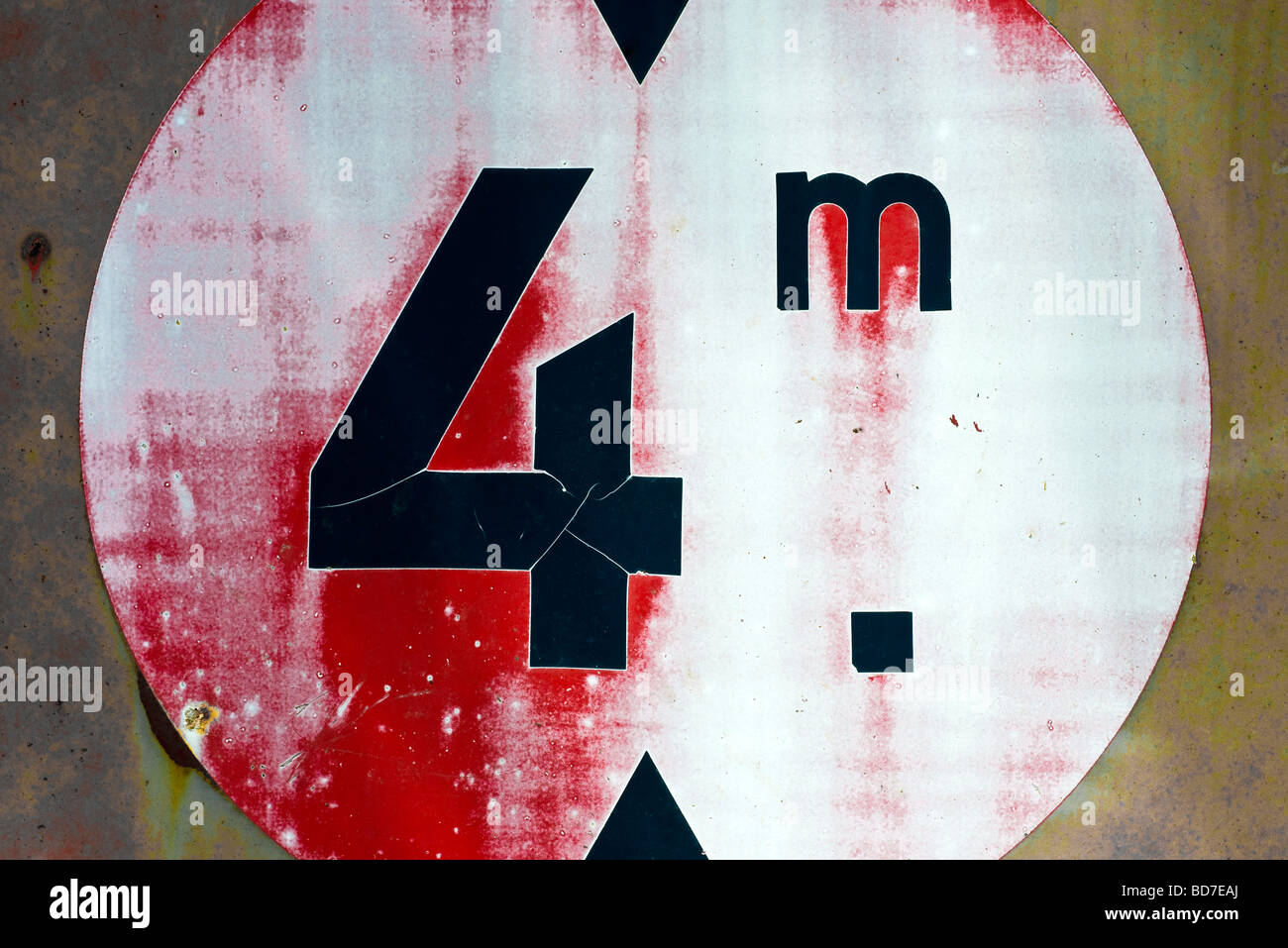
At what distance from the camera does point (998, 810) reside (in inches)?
111

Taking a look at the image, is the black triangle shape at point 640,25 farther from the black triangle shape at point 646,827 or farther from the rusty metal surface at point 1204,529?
the black triangle shape at point 646,827

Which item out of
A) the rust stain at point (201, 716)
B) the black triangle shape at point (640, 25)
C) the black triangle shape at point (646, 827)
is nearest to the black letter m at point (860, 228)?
the black triangle shape at point (640, 25)

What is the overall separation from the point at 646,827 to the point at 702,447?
4.89ft

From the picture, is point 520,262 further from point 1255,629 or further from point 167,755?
point 1255,629

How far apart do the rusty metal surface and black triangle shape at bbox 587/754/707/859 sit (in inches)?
Answer: 52.6

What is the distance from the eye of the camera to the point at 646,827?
2.82 meters

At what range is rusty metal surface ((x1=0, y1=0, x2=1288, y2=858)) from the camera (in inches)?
113

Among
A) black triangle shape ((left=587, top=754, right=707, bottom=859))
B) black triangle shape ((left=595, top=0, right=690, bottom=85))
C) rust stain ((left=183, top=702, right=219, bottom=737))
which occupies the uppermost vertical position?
black triangle shape ((left=595, top=0, right=690, bottom=85))

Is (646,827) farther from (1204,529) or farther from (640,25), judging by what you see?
(640,25)

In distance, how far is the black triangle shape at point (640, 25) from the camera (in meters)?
2.82

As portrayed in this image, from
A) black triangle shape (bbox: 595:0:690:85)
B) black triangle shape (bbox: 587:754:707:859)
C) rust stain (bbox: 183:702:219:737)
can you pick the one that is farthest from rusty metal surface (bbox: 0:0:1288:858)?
black triangle shape (bbox: 595:0:690:85)

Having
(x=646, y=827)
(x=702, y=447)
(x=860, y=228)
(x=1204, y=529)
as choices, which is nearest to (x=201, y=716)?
(x=646, y=827)

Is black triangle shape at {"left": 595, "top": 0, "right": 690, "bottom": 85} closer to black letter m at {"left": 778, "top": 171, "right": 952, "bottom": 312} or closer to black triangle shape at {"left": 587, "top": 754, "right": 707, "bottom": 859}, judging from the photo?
black letter m at {"left": 778, "top": 171, "right": 952, "bottom": 312}
